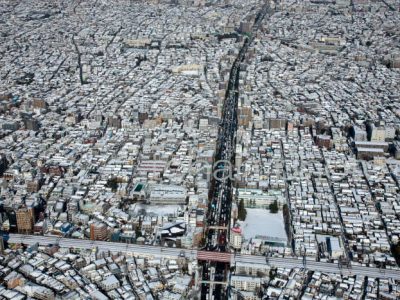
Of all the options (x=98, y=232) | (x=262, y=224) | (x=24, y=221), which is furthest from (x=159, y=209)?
(x=24, y=221)

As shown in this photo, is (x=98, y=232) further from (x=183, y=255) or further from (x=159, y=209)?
(x=183, y=255)

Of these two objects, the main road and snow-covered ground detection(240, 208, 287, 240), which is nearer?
the main road

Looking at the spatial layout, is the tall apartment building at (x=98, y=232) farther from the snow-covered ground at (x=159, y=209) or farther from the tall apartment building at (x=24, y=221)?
the tall apartment building at (x=24, y=221)

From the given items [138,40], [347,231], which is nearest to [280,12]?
[138,40]

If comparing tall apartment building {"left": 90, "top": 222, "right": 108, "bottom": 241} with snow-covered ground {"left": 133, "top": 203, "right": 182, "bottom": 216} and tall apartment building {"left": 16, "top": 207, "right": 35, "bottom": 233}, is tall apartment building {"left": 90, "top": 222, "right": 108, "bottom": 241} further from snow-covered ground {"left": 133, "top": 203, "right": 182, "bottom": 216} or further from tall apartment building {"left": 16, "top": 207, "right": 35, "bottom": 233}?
tall apartment building {"left": 16, "top": 207, "right": 35, "bottom": 233}

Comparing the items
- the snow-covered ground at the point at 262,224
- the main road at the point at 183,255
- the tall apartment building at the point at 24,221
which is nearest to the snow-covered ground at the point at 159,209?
the main road at the point at 183,255

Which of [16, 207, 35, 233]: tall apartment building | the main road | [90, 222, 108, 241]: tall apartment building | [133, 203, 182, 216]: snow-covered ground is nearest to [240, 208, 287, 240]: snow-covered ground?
the main road
